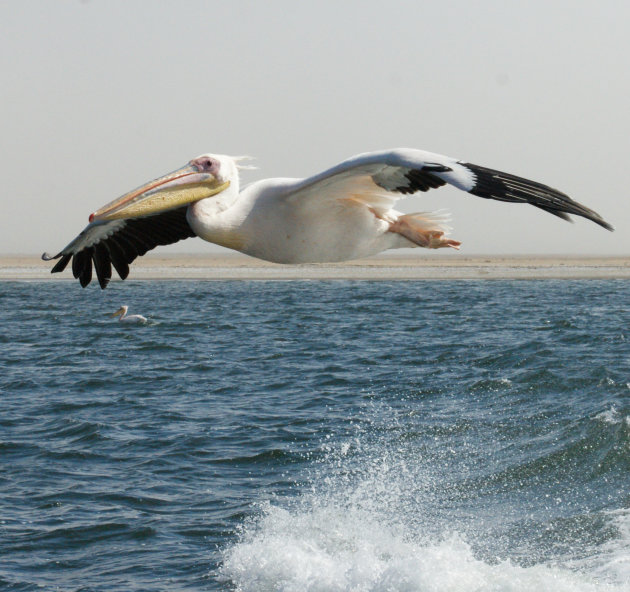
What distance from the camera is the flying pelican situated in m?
6.49

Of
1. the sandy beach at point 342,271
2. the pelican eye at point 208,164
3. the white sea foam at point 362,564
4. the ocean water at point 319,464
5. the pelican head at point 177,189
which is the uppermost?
the pelican eye at point 208,164

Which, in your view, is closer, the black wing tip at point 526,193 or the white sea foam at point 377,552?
the black wing tip at point 526,193

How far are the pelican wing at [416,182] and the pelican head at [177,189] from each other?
22.0 inches

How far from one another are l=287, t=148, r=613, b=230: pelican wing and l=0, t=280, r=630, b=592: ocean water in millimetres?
5098

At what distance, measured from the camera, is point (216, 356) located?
88.8 ft

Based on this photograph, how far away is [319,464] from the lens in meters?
15.4

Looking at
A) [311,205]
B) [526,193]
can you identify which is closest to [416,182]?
[311,205]

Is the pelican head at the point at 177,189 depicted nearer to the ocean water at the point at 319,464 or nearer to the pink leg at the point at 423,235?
the pink leg at the point at 423,235

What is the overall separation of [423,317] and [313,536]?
83.8 feet

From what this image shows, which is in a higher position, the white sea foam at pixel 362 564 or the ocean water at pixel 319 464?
the ocean water at pixel 319 464

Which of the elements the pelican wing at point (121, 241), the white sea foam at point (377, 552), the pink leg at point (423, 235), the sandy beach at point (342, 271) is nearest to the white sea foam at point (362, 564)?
the white sea foam at point (377, 552)

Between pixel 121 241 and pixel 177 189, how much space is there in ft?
5.61

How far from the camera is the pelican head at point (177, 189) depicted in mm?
6730

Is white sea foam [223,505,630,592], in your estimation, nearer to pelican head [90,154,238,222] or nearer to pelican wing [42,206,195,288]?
pelican wing [42,206,195,288]
